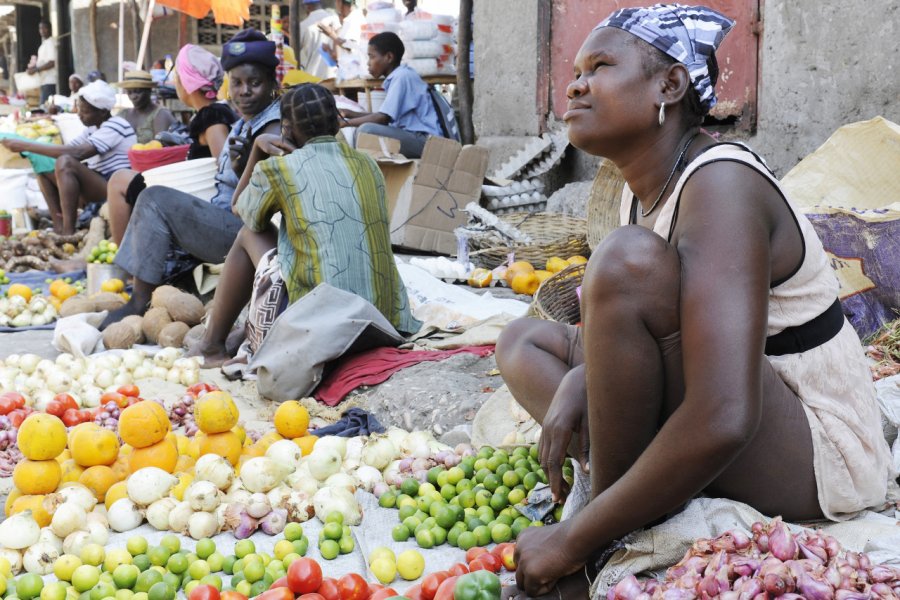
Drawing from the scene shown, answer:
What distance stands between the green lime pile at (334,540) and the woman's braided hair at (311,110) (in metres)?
2.31

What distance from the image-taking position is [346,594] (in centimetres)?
197

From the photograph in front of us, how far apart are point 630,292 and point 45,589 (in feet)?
4.64

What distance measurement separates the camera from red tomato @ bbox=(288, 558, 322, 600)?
6.33 ft

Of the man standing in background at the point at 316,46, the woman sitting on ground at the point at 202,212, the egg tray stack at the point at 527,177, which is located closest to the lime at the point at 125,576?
the woman sitting on ground at the point at 202,212

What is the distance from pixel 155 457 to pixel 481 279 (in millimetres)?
3189

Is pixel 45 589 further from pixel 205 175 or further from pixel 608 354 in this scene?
pixel 205 175

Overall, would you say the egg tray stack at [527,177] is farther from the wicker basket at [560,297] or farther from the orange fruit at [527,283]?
the wicker basket at [560,297]

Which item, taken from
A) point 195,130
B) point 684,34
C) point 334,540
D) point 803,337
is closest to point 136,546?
point 334,540

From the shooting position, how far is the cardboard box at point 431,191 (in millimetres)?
6492

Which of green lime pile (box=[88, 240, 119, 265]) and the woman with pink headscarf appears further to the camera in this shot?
green lime pile (box=[88, 240, 119, 265])

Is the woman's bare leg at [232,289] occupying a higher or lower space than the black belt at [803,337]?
lower

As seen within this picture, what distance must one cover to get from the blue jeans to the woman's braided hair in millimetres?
2811

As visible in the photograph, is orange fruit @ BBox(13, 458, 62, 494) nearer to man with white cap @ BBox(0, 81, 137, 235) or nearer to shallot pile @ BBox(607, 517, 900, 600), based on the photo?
shallot pile @ BBox(607, 517, 900, 600)

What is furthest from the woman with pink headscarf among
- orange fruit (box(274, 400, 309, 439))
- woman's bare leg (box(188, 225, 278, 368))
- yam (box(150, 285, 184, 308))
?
orange fruit (box(274, 400, 309, 439))
